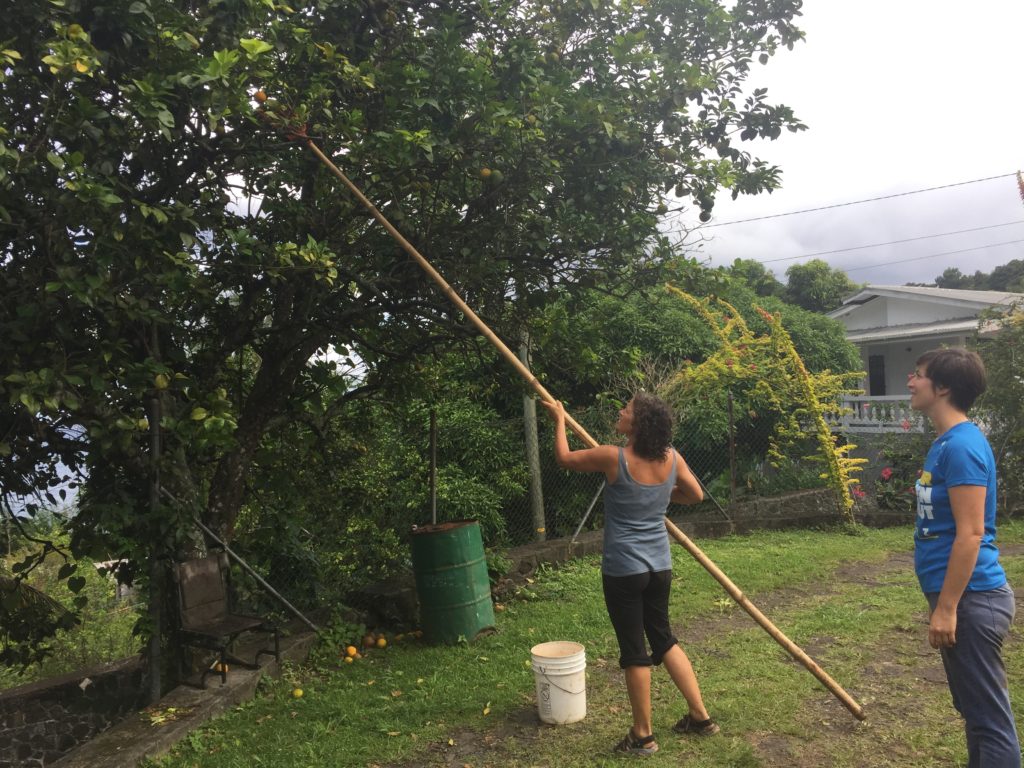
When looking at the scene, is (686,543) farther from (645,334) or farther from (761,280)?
(761,280)

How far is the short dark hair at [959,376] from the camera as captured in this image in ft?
8.83

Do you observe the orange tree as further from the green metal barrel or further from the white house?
the white house

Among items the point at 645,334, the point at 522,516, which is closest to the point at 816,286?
the point at 645,334

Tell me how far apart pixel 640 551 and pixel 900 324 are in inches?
811

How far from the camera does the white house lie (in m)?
18.9

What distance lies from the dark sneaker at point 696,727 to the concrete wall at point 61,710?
11.8 feet

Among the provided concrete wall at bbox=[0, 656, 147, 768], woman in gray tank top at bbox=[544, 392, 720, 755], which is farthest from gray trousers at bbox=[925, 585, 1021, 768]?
concrete wall at bbox=[0, 656, 147, 768]

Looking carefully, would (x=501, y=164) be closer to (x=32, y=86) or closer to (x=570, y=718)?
(x=32, y=86)

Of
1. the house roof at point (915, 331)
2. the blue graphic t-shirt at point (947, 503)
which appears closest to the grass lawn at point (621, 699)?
the blue graphic t-shirt at point (947, 503)

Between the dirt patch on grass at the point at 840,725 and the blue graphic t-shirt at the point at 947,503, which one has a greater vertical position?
the blue graphic t-shirt at the point at 947,503

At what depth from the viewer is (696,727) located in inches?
147

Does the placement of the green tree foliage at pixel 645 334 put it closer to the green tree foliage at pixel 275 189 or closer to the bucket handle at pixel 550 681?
the green tree foliage at pixel 275 189

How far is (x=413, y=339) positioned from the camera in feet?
19.4

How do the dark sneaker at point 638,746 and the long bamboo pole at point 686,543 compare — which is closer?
the dark sneaker at point 638,746
